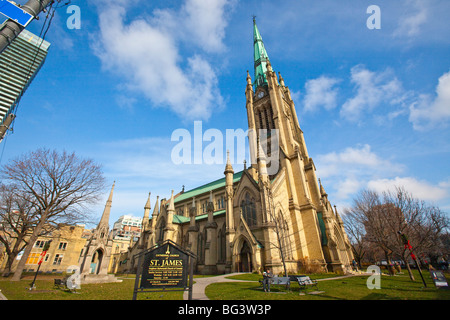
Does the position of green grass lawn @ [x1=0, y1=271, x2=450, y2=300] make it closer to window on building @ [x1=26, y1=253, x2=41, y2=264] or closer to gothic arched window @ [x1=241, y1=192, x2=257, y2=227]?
gothic arched window @ [x1=241, y1=192, x2=257, y2=227]

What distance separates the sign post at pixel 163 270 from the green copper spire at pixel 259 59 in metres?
41.4

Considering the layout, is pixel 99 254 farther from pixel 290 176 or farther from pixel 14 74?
pixel 290 176

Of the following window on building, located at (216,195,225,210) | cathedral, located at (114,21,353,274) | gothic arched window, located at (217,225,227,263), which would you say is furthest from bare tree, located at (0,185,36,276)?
window on building, located at (216,195,225,210)

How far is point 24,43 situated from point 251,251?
96.7 ft

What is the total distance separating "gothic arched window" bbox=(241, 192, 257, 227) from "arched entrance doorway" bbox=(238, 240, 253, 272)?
2708 mm

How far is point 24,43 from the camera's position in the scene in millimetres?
17859

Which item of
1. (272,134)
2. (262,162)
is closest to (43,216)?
(262,162)

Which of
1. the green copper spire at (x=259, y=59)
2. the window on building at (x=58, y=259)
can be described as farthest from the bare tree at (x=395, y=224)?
the window on building at (x=58, y=259)

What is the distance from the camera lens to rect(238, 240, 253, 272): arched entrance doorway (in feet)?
74.7

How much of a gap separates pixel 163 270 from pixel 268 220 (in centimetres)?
1664

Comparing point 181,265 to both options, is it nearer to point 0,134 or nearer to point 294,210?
point 0,134

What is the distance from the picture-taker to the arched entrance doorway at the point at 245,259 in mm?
22781

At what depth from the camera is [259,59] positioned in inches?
1890

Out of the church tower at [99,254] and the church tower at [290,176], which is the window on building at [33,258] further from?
the church tower at [290,176]
